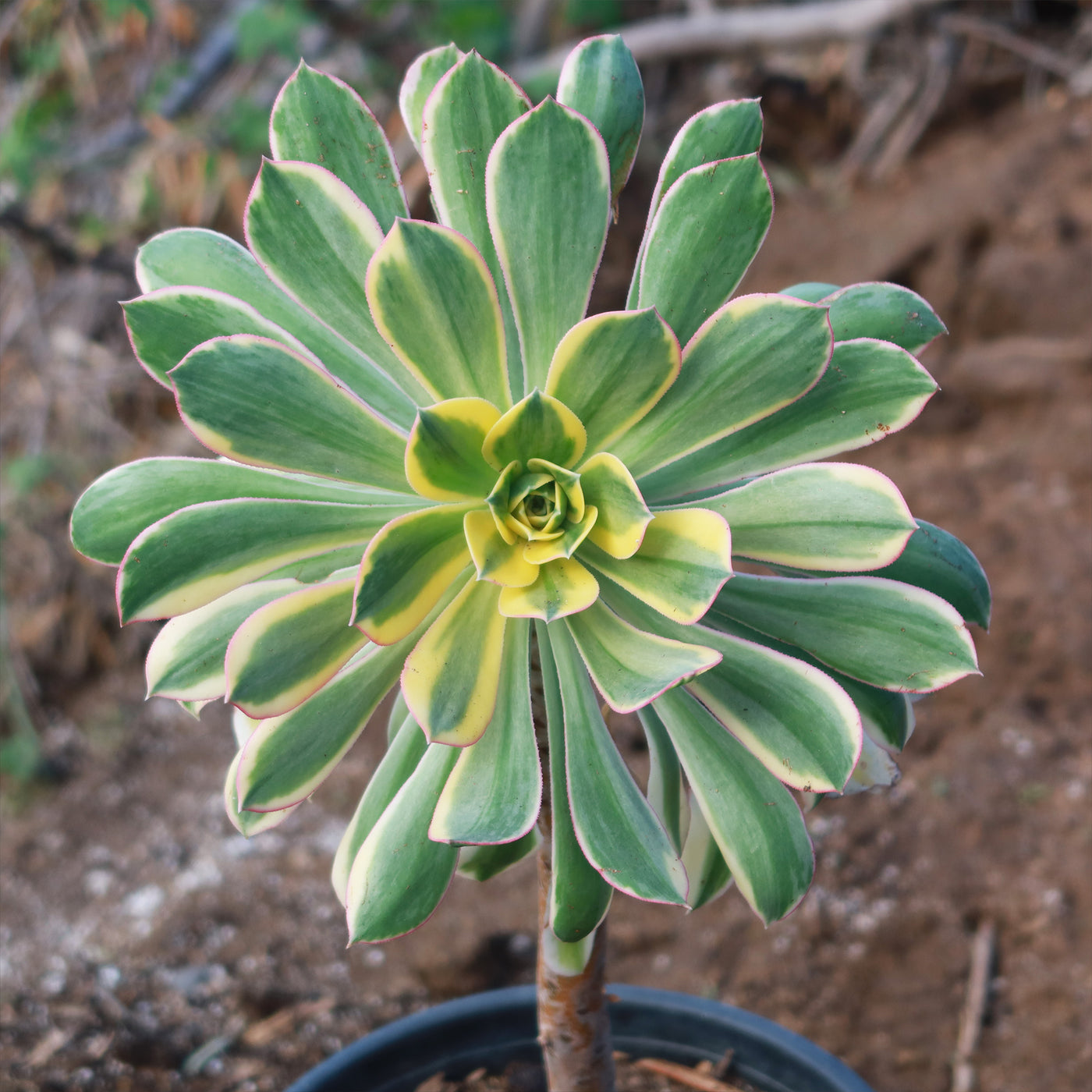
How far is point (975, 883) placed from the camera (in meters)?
1.61

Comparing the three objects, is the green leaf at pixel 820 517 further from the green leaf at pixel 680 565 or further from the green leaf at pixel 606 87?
the green leaf at pixel 606 87

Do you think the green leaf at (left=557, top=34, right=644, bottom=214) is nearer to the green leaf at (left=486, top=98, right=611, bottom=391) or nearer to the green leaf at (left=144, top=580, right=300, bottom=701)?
the green leaf at (left=486, top=98, right=611, bottom=391)

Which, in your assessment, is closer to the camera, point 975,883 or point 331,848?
point 975,883

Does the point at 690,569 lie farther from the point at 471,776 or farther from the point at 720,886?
the point at 720,886

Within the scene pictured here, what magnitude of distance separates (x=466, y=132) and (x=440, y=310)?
16 cm

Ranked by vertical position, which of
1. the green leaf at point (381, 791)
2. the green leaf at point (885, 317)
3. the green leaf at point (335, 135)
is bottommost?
the green leaf at point (381, 791)

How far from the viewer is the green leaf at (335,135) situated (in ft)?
2.47

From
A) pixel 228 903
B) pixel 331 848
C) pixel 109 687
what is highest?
pixel 109 687

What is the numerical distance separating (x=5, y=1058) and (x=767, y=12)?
304 centimetres

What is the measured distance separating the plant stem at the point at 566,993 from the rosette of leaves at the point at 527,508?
0.25ft

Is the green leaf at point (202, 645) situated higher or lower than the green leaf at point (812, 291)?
lower

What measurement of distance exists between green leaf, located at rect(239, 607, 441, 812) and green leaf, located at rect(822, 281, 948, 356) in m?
0.39

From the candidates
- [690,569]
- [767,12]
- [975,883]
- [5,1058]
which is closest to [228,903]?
[5,1058]

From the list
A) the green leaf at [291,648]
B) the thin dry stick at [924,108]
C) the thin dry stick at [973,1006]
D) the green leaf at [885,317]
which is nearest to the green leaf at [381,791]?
the green leaf at [291,648]
